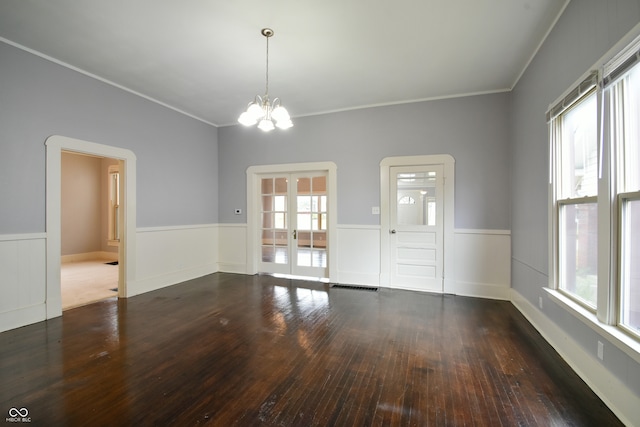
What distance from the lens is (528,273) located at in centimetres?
337

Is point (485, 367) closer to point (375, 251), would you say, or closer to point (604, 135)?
point (604, 135)

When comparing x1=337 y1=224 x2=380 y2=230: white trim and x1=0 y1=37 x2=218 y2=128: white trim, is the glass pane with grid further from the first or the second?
x1=0 y1=37 x2=218 y2=128: white trim

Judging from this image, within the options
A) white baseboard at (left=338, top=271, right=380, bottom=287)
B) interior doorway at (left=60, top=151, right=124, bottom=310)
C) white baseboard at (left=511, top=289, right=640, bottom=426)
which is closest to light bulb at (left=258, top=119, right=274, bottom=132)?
white baseboard at (left=338, top=271, right=380, bottom=287)

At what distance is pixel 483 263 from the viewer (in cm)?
421

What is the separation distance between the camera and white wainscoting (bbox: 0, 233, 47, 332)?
297 cm

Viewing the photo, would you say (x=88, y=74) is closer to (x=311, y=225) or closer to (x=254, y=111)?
(x=254, y=111)

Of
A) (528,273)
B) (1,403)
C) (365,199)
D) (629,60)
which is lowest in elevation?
(1,403)

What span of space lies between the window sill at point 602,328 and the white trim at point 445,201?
6.05 feet

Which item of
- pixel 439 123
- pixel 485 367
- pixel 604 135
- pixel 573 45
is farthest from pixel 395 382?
pixel 439 123

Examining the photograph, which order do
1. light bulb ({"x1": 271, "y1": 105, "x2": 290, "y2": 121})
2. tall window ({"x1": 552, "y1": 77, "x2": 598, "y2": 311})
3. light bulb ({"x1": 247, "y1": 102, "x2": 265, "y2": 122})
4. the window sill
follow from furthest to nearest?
light bulb ({"x1": 271, "y1": 105, "x2": 290, "y2": 121}) → light bulb ({"x1": 247, "y1": 102, "x2": 265, "y2": 122}) → tall window ({"x1": 552, "y1": 77, "x2": 598, "y2": 311}) → the window sill

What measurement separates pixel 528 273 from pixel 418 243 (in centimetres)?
149

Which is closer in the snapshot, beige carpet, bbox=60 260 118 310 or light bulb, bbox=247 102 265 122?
light bulb, bbox=247 102 265 122

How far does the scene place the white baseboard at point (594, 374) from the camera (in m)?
1.67

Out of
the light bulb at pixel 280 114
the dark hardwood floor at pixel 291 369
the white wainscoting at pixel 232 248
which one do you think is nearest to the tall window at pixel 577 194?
the dark hardwood floor at pixel 291 369
